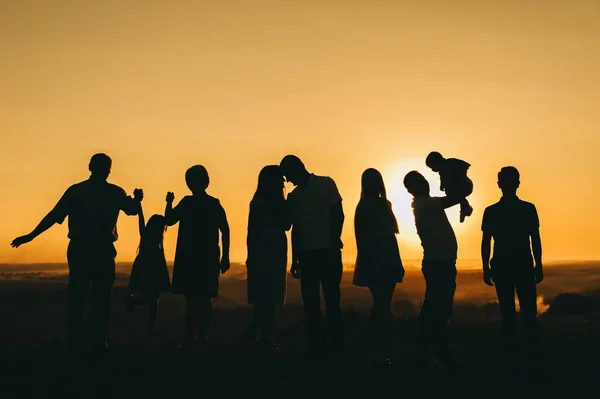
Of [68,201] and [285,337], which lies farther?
[285,337]

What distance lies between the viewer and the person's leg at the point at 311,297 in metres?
9.89

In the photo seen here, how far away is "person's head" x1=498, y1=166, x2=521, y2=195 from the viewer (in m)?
9.99

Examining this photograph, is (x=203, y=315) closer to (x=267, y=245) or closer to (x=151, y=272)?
(x=267, y=245)

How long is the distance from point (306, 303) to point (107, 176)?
3204mm

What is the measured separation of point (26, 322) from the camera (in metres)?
16.5

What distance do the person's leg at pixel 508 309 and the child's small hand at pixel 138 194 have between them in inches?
193

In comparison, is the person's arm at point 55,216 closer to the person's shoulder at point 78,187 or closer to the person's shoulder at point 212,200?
the person's shoulder at point 78,187

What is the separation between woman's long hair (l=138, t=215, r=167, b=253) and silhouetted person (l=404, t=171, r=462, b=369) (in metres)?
6.28

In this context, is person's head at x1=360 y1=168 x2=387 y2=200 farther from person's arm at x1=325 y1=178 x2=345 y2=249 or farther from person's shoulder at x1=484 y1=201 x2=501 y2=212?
person's shoulder at x1=484 y1=201 x2=501 y2=212

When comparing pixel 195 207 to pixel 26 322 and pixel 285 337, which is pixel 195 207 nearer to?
pixel 285 337

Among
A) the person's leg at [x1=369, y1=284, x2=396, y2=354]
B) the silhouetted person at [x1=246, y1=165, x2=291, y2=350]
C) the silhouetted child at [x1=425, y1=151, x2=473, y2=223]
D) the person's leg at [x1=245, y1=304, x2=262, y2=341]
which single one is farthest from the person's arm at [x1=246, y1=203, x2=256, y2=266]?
the silhouetted child at [x1=425, y1=151, x2=473, y2=223]

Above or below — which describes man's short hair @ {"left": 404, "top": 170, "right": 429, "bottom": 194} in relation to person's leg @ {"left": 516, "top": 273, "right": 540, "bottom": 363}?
above

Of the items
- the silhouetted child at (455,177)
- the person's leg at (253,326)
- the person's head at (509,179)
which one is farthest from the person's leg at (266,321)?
the person's head at (509,179)

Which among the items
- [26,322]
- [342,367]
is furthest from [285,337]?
[26,322]
